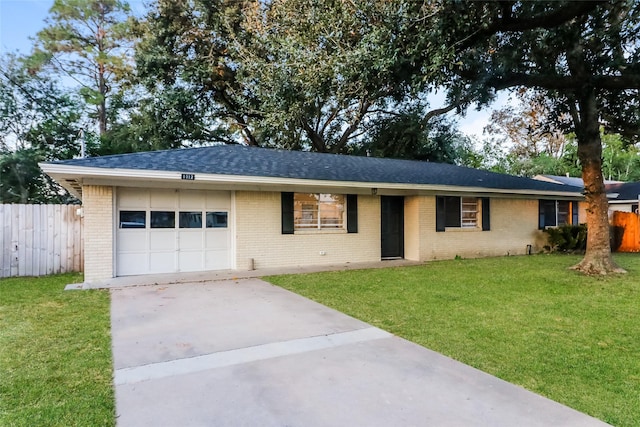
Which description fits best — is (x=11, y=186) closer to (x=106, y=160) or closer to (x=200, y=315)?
(x=106, y=160)

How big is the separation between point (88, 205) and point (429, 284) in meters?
7.73

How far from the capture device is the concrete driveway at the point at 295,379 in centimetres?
294

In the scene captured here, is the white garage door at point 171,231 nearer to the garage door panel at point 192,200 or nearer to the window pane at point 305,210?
the garage door panel at point 192,200

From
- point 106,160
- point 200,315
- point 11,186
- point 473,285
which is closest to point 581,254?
point 473,285

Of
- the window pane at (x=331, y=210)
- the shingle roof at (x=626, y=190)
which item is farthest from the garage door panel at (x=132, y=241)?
the shingle roof at (x=626, y=190)

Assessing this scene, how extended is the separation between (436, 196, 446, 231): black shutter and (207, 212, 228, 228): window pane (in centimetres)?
692

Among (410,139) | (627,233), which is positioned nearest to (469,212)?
(627,233)

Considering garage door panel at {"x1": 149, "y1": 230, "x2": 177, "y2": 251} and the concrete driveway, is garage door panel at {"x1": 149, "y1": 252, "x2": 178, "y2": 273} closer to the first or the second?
garage door panel at {"x1": 149, "y1": 230, "x2": 177, "y2": 251}

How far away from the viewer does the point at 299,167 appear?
11617 millimetres

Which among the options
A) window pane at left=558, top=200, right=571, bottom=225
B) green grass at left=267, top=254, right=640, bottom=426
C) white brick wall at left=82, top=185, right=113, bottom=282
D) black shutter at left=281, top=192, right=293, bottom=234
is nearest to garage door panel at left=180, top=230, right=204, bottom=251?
white brick wall at left=82, top=185, right=113, bottom=282

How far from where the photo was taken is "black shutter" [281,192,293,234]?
35.6ft

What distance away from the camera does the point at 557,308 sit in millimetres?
6336

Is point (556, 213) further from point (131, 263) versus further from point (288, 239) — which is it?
point (131, 263)

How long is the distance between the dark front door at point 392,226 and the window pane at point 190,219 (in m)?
5.78
